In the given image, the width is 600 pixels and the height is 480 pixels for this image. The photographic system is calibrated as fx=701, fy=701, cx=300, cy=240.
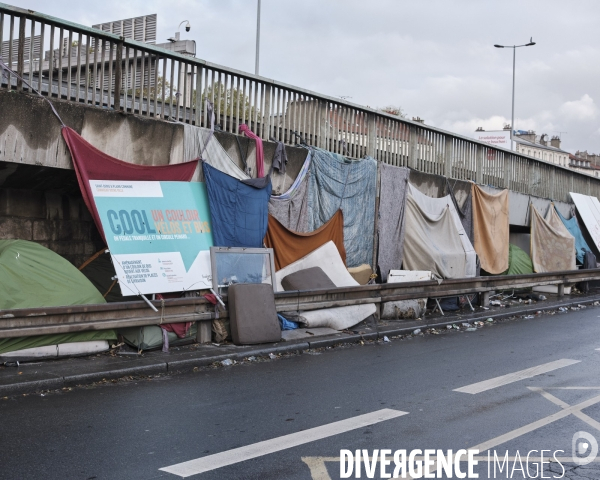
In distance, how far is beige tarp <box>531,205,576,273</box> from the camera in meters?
22.7

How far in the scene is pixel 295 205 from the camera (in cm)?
1397

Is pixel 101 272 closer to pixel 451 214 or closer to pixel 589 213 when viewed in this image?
pixel 451 214

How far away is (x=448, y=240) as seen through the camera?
1828 centimetres

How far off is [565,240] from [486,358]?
14.8 metres

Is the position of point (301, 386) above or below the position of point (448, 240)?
below

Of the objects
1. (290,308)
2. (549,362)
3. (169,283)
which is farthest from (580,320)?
(169,283)

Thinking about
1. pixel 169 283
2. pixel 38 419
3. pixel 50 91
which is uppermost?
pixel 50 91

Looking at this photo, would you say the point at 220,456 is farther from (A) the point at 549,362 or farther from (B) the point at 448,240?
(B) the point at 448,240

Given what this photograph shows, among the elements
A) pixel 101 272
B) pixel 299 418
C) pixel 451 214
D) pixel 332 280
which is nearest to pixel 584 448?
pixel 299 418

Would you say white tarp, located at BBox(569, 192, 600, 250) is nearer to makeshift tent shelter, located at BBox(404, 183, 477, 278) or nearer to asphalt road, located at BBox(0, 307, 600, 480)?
makeshift tent shelter, located at BBox(404, 183, 477, 278)

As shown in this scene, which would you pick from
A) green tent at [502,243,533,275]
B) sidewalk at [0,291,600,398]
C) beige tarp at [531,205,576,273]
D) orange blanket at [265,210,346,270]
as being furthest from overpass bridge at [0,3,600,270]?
beige tarp at [531,205,576,273]

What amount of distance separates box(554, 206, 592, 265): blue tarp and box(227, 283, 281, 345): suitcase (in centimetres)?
1663

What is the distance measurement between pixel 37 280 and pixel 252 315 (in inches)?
126

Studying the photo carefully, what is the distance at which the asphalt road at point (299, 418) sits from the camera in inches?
211
